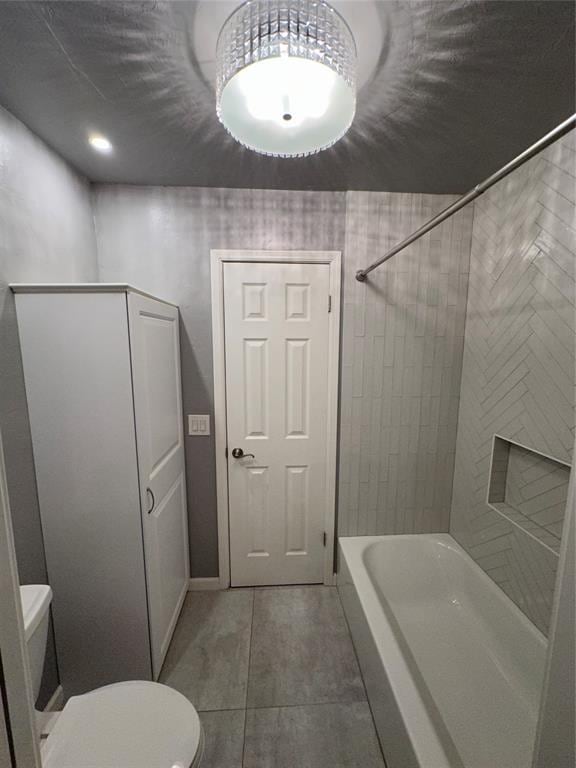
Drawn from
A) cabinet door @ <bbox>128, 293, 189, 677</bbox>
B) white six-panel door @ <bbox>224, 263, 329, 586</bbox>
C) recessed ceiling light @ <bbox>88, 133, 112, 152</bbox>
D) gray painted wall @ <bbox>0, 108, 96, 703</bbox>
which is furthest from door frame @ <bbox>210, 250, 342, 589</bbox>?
gray painted wall @ <bbox>0, 108, 96, 703</bbox>

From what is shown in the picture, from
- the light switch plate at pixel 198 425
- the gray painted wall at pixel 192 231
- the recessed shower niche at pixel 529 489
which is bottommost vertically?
the recessed shower niche at pixel 529 489

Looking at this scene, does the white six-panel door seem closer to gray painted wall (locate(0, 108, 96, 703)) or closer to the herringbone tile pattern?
the herringbone tile pattern

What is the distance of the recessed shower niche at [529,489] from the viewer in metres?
1.33

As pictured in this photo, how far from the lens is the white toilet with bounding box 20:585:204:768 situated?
901mm

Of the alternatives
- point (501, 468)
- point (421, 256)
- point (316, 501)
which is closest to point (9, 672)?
point (316, 501)

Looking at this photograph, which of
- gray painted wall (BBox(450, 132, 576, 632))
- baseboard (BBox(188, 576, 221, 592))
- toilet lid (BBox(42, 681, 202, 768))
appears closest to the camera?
toilet lid (BBox(42, 681, 202, 768))

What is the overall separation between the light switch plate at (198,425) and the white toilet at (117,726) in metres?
0.97

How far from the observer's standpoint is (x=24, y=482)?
1212mm

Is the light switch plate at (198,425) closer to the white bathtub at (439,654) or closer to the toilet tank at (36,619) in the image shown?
the toilet tank at (36,619)

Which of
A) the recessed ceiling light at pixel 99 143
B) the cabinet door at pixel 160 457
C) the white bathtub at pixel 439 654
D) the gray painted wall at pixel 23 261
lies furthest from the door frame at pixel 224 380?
the gray painted wall at pixel 23 261

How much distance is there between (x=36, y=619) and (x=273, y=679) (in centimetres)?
113

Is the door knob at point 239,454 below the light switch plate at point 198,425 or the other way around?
below

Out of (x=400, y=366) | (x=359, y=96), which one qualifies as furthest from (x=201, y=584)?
(x=359, y=96)

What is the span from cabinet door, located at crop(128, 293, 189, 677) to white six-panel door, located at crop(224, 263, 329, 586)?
31 cm
